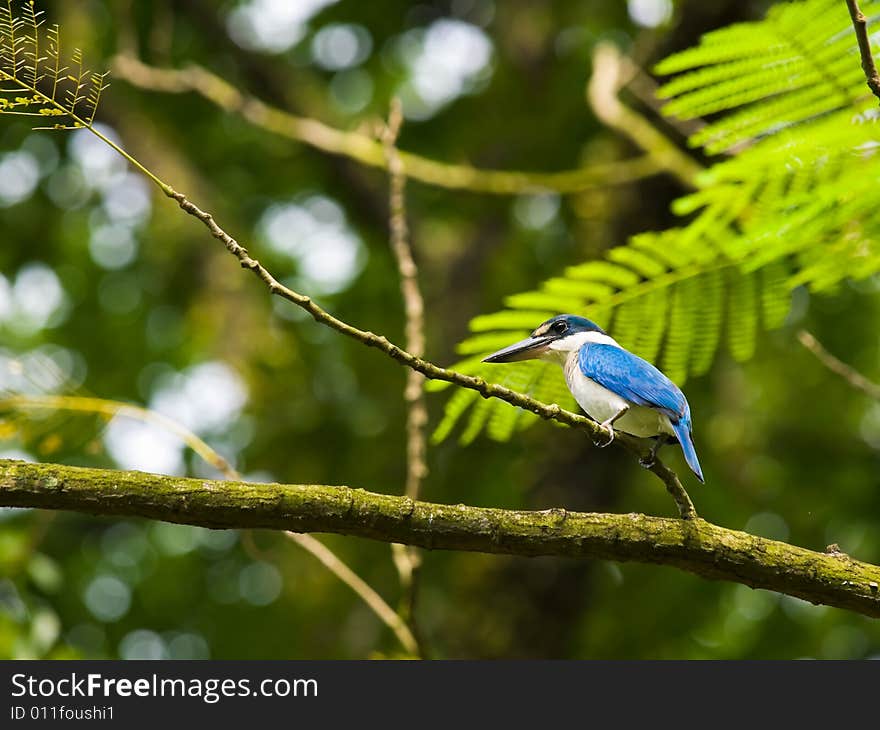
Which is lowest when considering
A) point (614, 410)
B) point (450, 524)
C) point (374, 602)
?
point (450, 524)

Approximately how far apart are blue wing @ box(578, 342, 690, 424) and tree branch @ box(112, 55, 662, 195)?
3.08 meters

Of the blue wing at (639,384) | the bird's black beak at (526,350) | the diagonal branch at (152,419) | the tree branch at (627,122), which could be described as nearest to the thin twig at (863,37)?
the blue wing at (639,384)

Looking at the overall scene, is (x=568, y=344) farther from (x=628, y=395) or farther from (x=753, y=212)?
(x=753, y=212)

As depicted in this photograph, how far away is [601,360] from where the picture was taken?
2.64 metres

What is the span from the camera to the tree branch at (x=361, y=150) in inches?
229

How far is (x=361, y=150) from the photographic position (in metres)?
6.06

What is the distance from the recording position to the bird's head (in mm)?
2861

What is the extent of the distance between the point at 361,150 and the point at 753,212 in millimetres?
3161

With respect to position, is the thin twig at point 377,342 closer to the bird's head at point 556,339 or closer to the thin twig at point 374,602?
the bird's head at point 556,339

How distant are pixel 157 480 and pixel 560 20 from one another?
7.43 meters

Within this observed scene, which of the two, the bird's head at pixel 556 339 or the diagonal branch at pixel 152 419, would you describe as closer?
the bird's head at pixel 556 339

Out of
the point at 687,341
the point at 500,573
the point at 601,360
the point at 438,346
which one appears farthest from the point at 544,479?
the point at 601,360

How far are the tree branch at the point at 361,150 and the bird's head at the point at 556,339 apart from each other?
269 centimetres

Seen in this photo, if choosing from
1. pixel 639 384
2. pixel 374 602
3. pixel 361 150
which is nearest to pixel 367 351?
pixel 361 150
